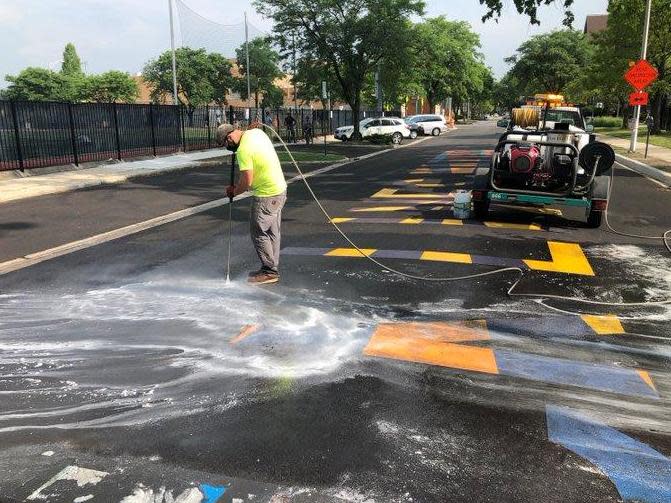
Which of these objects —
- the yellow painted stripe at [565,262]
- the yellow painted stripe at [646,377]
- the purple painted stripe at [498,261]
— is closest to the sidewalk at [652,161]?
the yellow painted stripe at [565,262]

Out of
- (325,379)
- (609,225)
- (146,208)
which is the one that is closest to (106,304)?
(325,379)

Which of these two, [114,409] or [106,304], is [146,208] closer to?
[106,304]

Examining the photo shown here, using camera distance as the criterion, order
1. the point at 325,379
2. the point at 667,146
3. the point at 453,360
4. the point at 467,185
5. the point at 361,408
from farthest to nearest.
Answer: the point at 667,146 < the point at 467,185 < the point at 453,360 < the point at 325,379 < the point at 361,408

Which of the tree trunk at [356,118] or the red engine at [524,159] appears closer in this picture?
the red engine at [524,159]

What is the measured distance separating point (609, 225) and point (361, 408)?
7628 mm

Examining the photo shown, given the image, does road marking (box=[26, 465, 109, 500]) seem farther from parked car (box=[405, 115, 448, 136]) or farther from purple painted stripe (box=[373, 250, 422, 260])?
parked car (box=[405, 115, 448, 136])

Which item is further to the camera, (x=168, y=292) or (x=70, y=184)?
(x=70, y=184)

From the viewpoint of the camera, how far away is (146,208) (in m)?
11.5

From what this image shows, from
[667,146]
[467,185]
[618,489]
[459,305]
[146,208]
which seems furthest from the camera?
[667,146]

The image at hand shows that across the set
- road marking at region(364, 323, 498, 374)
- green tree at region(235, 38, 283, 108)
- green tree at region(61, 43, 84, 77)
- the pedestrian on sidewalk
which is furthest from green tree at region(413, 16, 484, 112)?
green tree at region(61, 43, 84, 77)

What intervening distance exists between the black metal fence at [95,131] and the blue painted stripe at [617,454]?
1028 centimetres

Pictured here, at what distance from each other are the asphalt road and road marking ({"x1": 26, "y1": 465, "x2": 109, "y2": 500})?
0.04 feet

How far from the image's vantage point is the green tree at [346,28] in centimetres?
3114

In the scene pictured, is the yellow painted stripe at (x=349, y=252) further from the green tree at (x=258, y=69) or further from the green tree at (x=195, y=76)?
the green tree at (x=258, y=69)
